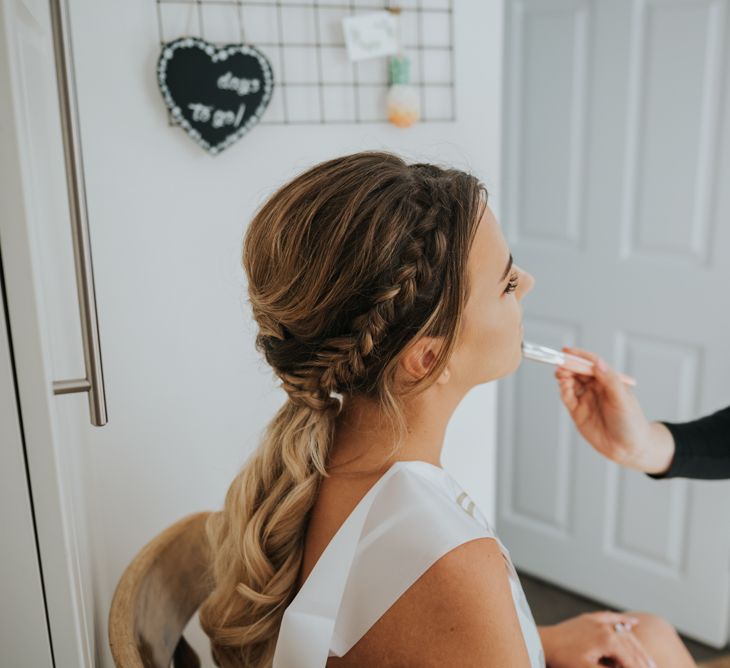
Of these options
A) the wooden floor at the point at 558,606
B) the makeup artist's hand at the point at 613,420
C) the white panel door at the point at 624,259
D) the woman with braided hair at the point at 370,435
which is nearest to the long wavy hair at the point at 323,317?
the woman with braided hair at the point at 370,435

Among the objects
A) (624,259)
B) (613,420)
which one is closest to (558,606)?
(624,259)

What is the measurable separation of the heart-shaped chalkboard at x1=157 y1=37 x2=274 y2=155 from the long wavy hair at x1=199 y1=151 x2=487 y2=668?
40cm

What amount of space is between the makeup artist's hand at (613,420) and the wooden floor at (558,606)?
0.94m

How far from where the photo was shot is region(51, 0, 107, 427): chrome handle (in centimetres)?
62

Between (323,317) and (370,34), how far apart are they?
0.69 m

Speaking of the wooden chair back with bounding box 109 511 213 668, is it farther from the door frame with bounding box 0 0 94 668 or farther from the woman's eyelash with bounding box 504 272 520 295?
the woman's eyelash with bounding box 504 272 520 295

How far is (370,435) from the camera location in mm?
976

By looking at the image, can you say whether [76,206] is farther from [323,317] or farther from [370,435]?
[370,435]

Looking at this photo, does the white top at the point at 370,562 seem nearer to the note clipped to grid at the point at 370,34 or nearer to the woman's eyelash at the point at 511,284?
the woman's eyelash at the point at 511,284

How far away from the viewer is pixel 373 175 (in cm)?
89

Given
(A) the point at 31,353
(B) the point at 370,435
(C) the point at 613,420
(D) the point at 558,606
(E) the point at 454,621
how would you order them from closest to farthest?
(A) the point at 31,353 → (E) the point at 454,621 → (B) the point at 370,435 → (C) the point at 613,420 → (D) the point at 558,606

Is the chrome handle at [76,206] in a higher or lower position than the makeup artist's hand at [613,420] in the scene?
higher

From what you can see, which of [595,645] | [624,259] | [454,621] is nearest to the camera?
[454,621]

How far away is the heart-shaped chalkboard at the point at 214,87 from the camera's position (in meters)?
1.22
